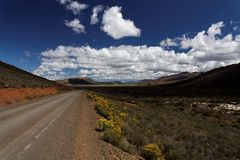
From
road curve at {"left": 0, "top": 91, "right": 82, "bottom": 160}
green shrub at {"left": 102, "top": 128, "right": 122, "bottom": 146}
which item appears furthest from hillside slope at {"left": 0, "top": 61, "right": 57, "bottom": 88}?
green shrub at {"left": 102, "top": 128, "right": 122, "bottom": 146}

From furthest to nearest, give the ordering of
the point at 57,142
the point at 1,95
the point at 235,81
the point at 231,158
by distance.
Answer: the point at 235,81
the point at 1,95
the point at 231,158
the point at 57,142

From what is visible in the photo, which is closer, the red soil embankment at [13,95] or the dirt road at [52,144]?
the dirt road at [52,144]

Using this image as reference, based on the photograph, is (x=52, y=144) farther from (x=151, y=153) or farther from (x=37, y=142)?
(x=151, y=153)

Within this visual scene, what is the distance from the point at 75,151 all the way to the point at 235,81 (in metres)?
137

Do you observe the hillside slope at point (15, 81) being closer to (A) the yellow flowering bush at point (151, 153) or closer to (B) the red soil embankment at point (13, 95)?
(B) the red soil embankment at point (13, 95)

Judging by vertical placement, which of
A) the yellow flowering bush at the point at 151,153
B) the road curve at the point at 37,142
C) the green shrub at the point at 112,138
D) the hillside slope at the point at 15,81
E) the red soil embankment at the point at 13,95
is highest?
the hillside slope at the point at 15,81

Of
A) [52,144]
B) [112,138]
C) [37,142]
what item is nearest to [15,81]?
[37,142]

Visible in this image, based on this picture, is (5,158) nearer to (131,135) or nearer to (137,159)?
(137,159)

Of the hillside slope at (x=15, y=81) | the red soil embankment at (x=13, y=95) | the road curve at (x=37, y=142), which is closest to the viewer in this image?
the road curve at (x=37, y=142)

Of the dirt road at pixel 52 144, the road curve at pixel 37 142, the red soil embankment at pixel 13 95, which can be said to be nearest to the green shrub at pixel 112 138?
the dirt road at pixel 52 144

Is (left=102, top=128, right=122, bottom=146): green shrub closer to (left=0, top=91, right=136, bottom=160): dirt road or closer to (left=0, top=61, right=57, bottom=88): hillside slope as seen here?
(left=0, top=91, right=136, bottom=160): dirt road

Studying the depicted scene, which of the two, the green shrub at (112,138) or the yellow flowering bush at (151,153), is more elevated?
the green shrub at (112,138)

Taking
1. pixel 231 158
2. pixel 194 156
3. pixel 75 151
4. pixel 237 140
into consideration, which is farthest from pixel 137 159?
pixel 237 140

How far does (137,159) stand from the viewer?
9.20 m
